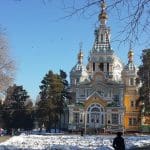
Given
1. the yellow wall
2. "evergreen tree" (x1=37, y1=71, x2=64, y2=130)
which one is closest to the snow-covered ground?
"evergreen tree" (x1=37, y1=71, x2=64, y2=130)

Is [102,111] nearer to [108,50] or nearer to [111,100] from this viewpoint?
[111,100]

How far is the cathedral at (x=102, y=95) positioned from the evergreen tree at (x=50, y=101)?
5050mm

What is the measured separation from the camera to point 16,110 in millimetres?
83750

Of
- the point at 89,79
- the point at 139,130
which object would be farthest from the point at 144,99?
the point at 89,79

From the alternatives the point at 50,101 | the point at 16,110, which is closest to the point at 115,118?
the point at 50,101

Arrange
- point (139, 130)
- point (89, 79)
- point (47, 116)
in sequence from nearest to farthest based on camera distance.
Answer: point (47, 116), point (139, 130), point (89, 79)

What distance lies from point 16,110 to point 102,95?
17.9 m

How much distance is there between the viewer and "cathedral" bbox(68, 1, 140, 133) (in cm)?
9106

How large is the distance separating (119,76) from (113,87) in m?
5.86

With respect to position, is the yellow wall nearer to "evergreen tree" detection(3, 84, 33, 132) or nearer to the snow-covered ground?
"evergreen tree" detection(3, 84, 33, 132)

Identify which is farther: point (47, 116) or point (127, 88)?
point (127, 88)

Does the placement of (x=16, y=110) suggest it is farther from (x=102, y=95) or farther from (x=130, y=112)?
(x=130, y=112)

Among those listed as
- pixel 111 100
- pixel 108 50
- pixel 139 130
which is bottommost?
pixel 139 130

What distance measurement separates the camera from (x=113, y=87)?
310 feet
